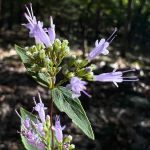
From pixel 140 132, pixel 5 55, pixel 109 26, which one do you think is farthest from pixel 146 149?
pixel 109 26

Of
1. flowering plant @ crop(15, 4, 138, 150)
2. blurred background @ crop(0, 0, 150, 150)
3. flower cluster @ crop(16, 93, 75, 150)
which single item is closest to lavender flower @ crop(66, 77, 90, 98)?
flowering plant @ crop(15, 4, 138, 150)

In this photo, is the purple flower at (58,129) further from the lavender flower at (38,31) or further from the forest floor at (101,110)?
the forest floor at (101,110)

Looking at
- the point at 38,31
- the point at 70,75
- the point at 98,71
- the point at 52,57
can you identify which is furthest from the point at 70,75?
the point at 98,71

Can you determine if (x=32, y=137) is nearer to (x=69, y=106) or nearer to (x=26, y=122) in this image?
(x=26, y=122)

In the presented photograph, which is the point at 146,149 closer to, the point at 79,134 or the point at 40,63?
the point at 79,134

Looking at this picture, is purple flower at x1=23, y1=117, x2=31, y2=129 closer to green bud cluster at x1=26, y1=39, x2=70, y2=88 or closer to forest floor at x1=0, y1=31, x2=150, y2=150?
green bud cluster at x1=26, y1=39, x2=70, y2=88

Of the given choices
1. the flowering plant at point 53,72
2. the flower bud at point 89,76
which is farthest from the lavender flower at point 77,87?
the flower bud at point 89,76
